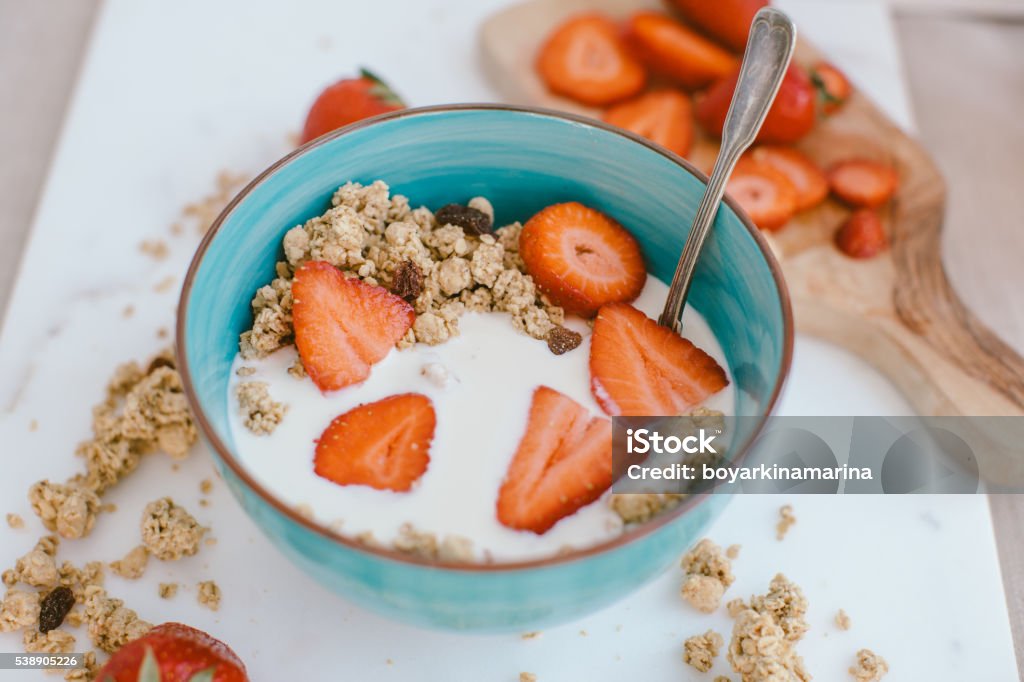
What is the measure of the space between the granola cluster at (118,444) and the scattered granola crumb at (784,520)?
646 mm

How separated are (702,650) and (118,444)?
660mm

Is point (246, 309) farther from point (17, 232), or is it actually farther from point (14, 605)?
point (17, 232)

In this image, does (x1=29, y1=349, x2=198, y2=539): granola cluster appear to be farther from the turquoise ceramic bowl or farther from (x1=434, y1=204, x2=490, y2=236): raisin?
(x1=434, y1=204, x2=490, y2=236): raisin

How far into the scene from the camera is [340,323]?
99 centimetres

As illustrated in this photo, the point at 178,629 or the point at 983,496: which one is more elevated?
the point at 983,496

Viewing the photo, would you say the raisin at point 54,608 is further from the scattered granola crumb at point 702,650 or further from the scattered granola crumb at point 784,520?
the scattered granola crumb at point 784,520

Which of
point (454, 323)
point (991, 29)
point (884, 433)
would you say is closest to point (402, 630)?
point (454, 323)

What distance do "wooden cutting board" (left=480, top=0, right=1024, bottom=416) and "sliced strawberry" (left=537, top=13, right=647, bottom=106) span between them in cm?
3

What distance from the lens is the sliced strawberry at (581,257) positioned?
104 cm

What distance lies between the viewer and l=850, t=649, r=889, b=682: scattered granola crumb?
92 centimetres

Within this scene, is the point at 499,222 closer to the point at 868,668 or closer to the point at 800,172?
the point at 800,172

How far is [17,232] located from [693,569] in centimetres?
108

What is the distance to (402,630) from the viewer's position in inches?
37.6

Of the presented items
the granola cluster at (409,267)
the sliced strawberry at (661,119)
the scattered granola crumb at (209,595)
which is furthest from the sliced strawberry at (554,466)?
the sliced strawberry at (661,119)
